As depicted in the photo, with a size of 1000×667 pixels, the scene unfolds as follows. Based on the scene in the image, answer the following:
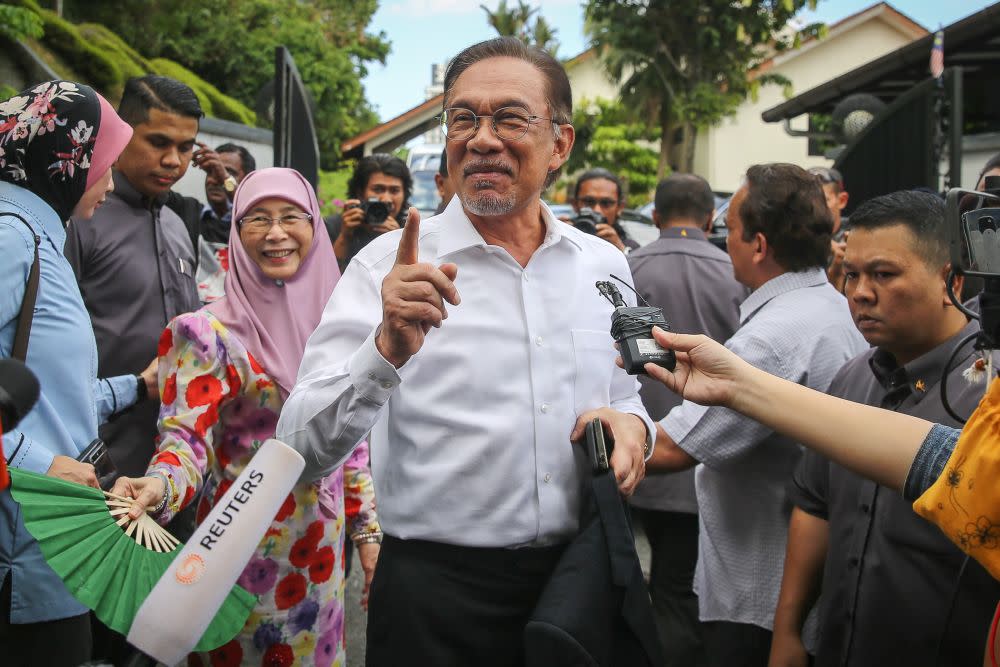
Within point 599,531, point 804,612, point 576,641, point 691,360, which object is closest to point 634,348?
point 691,360

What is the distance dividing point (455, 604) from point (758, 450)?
53.2 inches

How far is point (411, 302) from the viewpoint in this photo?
184 cm

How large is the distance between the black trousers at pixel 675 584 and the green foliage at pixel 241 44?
15593 millimetres

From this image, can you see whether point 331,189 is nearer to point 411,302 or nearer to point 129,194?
point 129,194

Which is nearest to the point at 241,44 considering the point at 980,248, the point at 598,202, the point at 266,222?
Result: the point at 598,202

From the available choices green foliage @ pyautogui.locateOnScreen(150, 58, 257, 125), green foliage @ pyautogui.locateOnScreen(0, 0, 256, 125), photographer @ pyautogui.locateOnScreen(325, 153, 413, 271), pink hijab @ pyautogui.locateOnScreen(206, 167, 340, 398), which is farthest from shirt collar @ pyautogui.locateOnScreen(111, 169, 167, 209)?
green foliage @ pyautogui.locateOnScreen(150, 58, 257, 125)

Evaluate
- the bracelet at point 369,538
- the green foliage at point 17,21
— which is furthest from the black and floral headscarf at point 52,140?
the green foliage at point 17,21

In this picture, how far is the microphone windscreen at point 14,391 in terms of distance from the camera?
4.66 ft

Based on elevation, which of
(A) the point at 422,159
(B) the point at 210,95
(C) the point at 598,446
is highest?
(A) the point at 422,159

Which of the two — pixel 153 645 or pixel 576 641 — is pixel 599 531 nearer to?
pixel 576 641

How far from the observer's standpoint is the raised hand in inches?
72.4

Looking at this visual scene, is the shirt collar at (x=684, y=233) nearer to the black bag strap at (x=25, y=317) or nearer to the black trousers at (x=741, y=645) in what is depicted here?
the black trousers at (x=741, y=645)

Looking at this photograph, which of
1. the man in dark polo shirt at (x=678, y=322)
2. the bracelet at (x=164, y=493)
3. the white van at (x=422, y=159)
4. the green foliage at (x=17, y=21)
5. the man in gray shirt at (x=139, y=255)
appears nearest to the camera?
the bracelet at (x=164, y=493)

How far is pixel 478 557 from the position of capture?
2131 mm
